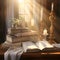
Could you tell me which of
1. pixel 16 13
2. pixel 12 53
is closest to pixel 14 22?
pixel 16 13

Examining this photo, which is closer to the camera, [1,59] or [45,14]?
[1,59]

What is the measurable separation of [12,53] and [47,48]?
0.29m

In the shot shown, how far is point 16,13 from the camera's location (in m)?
1.81

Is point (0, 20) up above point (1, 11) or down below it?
below

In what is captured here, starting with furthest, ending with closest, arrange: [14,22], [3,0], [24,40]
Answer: [3,0]
[14,22]
[24,40]

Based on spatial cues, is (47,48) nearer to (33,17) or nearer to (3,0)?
(33,17)

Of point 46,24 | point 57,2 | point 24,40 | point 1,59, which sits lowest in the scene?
point 1,59

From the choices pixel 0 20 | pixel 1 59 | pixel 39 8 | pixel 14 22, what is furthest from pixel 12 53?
pixel 39 8

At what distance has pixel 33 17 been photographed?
1843 millimetres

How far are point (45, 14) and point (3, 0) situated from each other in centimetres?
57

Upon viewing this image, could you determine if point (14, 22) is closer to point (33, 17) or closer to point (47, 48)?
point (33, 17)

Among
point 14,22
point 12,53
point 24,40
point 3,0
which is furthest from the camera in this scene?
point 3,0

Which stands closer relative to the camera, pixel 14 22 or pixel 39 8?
pixel 14 22

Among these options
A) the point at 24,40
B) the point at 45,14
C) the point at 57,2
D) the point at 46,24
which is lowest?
the point at 24,40
